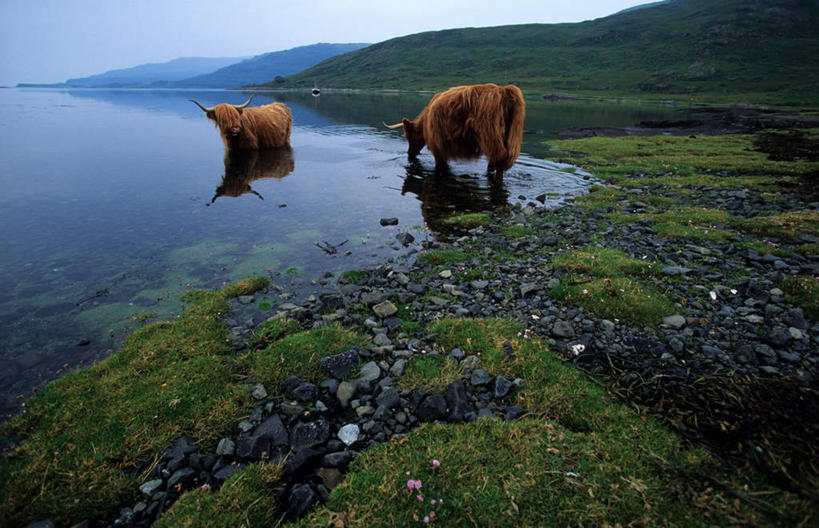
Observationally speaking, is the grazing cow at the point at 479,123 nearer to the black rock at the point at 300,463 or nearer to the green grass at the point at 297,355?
the green grass at the point at 297,355

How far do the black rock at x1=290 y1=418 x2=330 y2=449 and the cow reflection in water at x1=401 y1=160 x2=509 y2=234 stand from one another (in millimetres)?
6663

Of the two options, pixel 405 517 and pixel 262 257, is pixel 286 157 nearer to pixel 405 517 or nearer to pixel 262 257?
pixel 262 257

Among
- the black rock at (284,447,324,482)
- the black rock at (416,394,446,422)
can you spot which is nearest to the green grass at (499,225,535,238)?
the black rock at (416,394,446,422)

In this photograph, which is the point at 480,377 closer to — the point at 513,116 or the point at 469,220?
the point at 469,220

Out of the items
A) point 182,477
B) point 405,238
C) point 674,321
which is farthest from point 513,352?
point 405,238

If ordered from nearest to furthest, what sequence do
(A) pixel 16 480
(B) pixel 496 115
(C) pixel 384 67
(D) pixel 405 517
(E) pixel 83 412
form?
(D) pixel 405 517 < (A) pixel 16 480 < (E) pixel 83 412 < (B) pixel 496 115 < (C) pixel 384 67

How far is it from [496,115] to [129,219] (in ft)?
38.2

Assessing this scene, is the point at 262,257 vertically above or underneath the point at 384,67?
underneath

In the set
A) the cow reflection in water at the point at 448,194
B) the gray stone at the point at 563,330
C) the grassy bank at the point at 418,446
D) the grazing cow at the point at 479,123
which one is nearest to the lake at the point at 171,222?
the cow reflection in water at the point at 448,194

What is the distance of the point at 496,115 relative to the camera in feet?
39.8

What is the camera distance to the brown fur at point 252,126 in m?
18.3

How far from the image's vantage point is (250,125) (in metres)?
19.9

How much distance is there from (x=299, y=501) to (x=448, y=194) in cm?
1146

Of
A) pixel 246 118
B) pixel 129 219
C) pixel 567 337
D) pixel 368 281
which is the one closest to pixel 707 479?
pixel 567 337
